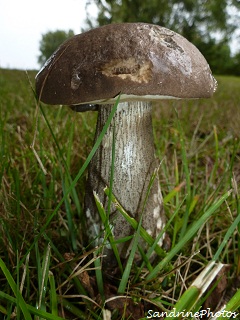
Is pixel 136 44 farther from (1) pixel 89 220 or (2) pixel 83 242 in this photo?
(2) pixel 83 242

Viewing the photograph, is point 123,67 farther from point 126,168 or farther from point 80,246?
point 80,246

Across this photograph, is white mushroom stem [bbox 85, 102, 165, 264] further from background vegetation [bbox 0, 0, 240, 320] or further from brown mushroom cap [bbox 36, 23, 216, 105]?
brown mushroom cap [bbox 36, 23, 216, 105]

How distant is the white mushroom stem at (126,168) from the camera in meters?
1.01

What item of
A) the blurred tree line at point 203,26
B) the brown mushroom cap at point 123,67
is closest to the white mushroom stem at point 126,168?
the brown mushroom cap at point 123,67

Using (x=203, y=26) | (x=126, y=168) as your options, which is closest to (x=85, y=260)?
(x=126, y=168)

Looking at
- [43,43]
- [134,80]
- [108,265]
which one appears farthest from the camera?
[43,43]

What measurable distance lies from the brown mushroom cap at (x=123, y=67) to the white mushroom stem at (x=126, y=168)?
0.20m

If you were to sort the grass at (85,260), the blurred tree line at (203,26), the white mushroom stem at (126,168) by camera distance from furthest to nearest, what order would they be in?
the blurred tree line at (203,26)
the white mushroom stem at (126,168)
the grass at (85,260)

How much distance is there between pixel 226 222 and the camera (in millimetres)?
1207

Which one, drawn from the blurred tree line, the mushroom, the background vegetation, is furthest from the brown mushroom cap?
the blurred tree line

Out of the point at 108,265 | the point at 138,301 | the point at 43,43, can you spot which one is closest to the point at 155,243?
the point at 138,301

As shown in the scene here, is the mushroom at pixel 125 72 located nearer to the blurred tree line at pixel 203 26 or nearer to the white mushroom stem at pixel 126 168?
the white mushroom stem at pixel 126 168

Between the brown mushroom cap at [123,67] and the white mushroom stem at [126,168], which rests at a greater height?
the brown mushroom cap at [123,67]

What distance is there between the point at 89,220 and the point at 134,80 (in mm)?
505
